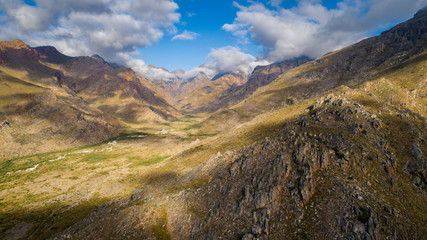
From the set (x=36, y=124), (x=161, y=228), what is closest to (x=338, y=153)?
(x=161, y=228)

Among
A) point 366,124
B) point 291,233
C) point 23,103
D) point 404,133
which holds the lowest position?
point 291,233

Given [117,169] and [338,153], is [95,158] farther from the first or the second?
[338,153]

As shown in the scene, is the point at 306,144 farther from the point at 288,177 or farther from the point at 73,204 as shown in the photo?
the point at 73,204

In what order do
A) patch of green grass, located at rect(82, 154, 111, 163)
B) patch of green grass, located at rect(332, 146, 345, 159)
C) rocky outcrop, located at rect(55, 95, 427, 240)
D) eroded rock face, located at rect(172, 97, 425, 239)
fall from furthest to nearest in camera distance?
patch of green grass, located at rect(82, 154, 111, 163)
patch of green grass, located at rect(332, 146, 345, 159)
rocky outcrop, located at rect(55, 95, 427, 240)
eroded rock face, located at rect(172, 97, 425, 239)

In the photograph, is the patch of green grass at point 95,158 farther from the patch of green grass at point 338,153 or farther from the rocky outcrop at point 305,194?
the patch of green grass at point 338,153

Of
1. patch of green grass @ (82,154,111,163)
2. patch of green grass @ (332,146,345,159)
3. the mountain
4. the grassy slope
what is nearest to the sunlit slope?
the grassy slope

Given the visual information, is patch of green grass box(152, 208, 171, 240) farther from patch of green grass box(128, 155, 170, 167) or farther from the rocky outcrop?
patch of green grass box(128, 155, 170, 167)

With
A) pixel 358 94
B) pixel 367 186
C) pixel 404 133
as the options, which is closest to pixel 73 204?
pixel 367 186

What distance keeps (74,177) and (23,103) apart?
5530 inches

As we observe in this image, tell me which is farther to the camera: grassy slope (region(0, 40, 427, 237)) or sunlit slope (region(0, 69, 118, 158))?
sunlit slope (region(0, 69, 118, 158))

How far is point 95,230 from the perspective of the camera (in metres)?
35.9

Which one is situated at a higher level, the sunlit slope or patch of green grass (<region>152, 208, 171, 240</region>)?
the sunlit slope

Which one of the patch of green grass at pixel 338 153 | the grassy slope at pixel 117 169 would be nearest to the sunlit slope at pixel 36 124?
the grassy slope at pixel 117 169

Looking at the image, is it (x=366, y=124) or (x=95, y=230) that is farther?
(x=366, y=124)
